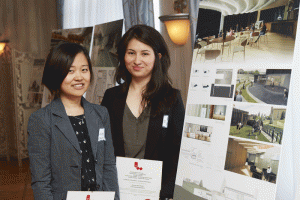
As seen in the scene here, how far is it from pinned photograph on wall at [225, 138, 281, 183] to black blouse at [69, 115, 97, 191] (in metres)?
0.67

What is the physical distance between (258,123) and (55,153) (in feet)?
3.12

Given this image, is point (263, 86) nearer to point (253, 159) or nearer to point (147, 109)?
point (253, 159)

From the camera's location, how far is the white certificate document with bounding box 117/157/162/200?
148cm

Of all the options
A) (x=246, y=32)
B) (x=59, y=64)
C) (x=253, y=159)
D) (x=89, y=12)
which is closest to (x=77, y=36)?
(x=89, y=12)

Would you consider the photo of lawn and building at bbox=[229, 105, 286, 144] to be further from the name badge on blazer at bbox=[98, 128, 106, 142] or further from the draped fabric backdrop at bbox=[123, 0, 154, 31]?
the draped fabric backdrop at bbox=[123, 0, 154, 31]

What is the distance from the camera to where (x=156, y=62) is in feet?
5.51

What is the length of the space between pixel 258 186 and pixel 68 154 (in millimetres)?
882

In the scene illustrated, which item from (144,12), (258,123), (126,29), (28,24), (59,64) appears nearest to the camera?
(258,123)

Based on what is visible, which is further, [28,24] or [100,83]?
[28,24]

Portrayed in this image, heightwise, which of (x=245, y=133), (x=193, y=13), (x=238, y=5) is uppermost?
(x=193, y=13)

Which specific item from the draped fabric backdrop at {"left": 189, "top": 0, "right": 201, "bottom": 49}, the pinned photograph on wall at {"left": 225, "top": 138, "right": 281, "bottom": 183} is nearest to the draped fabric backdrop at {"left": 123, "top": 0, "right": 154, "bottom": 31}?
the draped fabric backdrop at {"left": 189, "top": 0, "right": 201, "bottom": 49}

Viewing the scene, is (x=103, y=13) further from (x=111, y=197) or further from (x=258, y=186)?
(x=258, y=186)

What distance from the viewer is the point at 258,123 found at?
124 centimetres

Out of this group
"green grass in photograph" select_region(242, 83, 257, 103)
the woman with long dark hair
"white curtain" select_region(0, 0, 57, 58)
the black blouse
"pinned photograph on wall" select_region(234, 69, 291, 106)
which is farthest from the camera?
"white curtain" select_region(0, 0, 57, 58)
